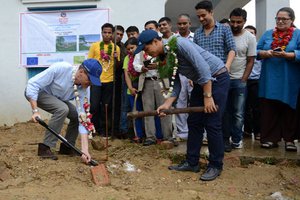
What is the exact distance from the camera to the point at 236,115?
5.06 m

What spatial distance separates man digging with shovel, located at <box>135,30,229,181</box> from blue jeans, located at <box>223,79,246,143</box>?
800 millimetres

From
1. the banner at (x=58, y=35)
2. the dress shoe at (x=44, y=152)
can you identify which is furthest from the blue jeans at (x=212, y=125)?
the banner at (x=58, y=35)

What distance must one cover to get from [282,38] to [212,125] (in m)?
1.69

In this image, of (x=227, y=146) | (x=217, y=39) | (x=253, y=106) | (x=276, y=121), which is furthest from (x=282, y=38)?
(x=227, y=146)

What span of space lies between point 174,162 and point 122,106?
1650 millimetres

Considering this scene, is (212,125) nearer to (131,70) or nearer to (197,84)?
(197,84)

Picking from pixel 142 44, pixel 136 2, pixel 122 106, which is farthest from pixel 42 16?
pixel 142 44

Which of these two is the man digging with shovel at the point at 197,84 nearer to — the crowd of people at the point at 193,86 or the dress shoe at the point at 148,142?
the crowd of people at the point at 193,86

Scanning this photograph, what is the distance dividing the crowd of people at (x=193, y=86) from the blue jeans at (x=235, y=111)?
0.04 ft

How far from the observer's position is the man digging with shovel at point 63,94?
13.8 feet

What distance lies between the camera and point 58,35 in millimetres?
7273

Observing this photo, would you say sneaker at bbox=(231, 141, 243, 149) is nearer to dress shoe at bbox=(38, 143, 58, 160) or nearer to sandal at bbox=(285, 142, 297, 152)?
sandal at bbox=(285, 142, 297, 152)

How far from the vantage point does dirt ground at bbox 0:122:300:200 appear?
3.78 m

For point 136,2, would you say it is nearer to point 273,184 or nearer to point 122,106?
point 122,106
